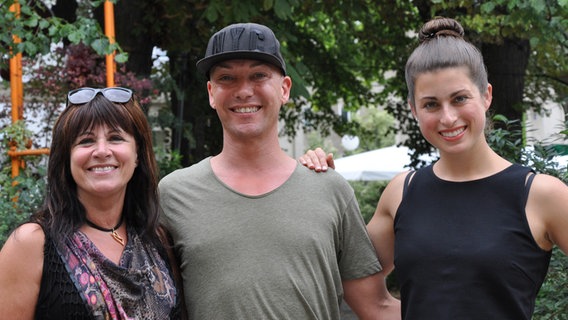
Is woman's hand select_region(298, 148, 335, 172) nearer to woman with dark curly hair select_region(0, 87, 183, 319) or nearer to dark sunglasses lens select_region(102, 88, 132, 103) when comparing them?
woman with dark curly hair select_region(0, 87, 183, 319)

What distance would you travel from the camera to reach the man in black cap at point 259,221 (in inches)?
112

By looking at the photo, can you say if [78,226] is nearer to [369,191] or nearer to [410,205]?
[410,205]

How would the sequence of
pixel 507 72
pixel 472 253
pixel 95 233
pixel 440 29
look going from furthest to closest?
pixel 507 72 < pixel 440 29 < pixel 95 233 < pixel 472 253

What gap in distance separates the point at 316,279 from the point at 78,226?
905 millimetres

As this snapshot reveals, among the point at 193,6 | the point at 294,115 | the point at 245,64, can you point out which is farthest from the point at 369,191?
the point at 245,64

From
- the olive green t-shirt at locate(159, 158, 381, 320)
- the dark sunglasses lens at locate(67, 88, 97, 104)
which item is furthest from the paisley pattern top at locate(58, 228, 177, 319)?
the dark sunglasses lens at locate(67, 88, 97, 104)

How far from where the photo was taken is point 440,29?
285cm

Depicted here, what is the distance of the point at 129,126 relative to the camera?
2.80 m

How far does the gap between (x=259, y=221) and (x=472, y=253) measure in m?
0.81

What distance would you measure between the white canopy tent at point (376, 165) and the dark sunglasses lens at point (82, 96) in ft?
41.1

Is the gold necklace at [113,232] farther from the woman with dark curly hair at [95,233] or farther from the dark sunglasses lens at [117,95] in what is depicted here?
the dark sunglasses lens at [117,95]

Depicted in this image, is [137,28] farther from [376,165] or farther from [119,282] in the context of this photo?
[376,165]

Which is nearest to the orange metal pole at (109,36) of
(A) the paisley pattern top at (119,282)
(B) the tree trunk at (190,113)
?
(B) the tree trunk at (190,113)

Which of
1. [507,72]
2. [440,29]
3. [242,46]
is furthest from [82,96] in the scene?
[507,72]
